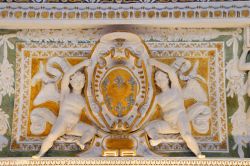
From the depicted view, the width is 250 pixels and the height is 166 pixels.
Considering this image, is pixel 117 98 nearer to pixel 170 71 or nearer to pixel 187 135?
pixel 170 71

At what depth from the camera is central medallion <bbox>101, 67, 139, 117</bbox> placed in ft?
24.2

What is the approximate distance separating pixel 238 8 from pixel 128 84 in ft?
4.55

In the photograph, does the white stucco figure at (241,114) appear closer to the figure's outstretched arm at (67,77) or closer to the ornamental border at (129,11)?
the ornamental border at (129,11)

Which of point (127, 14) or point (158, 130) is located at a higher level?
point (127, 14)

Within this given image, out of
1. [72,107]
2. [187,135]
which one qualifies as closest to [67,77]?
[72,107]

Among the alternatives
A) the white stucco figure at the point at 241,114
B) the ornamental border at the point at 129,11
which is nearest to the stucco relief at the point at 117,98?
the white stucco figure at the point at 241,114

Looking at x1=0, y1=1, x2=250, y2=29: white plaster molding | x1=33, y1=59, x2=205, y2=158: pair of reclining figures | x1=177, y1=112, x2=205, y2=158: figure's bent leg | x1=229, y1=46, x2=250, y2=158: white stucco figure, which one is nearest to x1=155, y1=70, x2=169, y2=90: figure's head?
x1=33, y1=59, x2=205, y2=158: pair of reclining figures

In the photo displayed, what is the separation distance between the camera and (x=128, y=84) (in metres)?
7.39

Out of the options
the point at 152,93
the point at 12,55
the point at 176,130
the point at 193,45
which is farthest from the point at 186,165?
the point at 12,55

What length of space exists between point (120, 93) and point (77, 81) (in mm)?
459

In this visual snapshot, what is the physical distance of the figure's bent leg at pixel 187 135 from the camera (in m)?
7.16

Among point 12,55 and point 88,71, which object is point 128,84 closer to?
point 88,71

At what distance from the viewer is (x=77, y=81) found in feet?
24.2

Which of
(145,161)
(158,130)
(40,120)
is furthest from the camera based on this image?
(40,120)
